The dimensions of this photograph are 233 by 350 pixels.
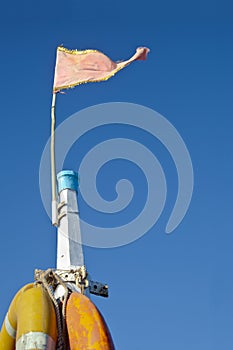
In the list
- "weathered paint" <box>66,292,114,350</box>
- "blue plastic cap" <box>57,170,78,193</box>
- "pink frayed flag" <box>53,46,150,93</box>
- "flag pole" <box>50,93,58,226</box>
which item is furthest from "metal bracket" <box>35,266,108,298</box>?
"pink frayed flag" <box>53,46,150,93</box>

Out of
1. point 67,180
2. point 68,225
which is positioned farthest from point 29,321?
point 67,180

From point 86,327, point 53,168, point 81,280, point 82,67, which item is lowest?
point 86,327

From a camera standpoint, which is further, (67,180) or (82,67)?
(82,67)

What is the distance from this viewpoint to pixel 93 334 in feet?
44.2

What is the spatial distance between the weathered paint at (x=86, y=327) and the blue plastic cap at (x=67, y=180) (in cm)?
362

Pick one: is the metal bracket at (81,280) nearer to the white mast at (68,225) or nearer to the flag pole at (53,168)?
the white mast at (68,225)

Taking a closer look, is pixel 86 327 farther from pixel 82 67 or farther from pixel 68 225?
pixel 82 67

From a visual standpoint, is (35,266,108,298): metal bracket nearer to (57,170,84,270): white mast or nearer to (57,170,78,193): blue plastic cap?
(57,170,84,270): white mast

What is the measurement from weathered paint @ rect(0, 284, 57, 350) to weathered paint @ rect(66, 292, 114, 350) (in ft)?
1.25

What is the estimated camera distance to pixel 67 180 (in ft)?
56.6

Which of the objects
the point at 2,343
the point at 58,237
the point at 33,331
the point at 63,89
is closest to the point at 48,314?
the point at 33,331

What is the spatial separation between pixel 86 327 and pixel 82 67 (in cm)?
781

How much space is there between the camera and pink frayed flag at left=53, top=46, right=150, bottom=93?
62.2 ft

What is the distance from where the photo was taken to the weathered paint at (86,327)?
13.4 m
